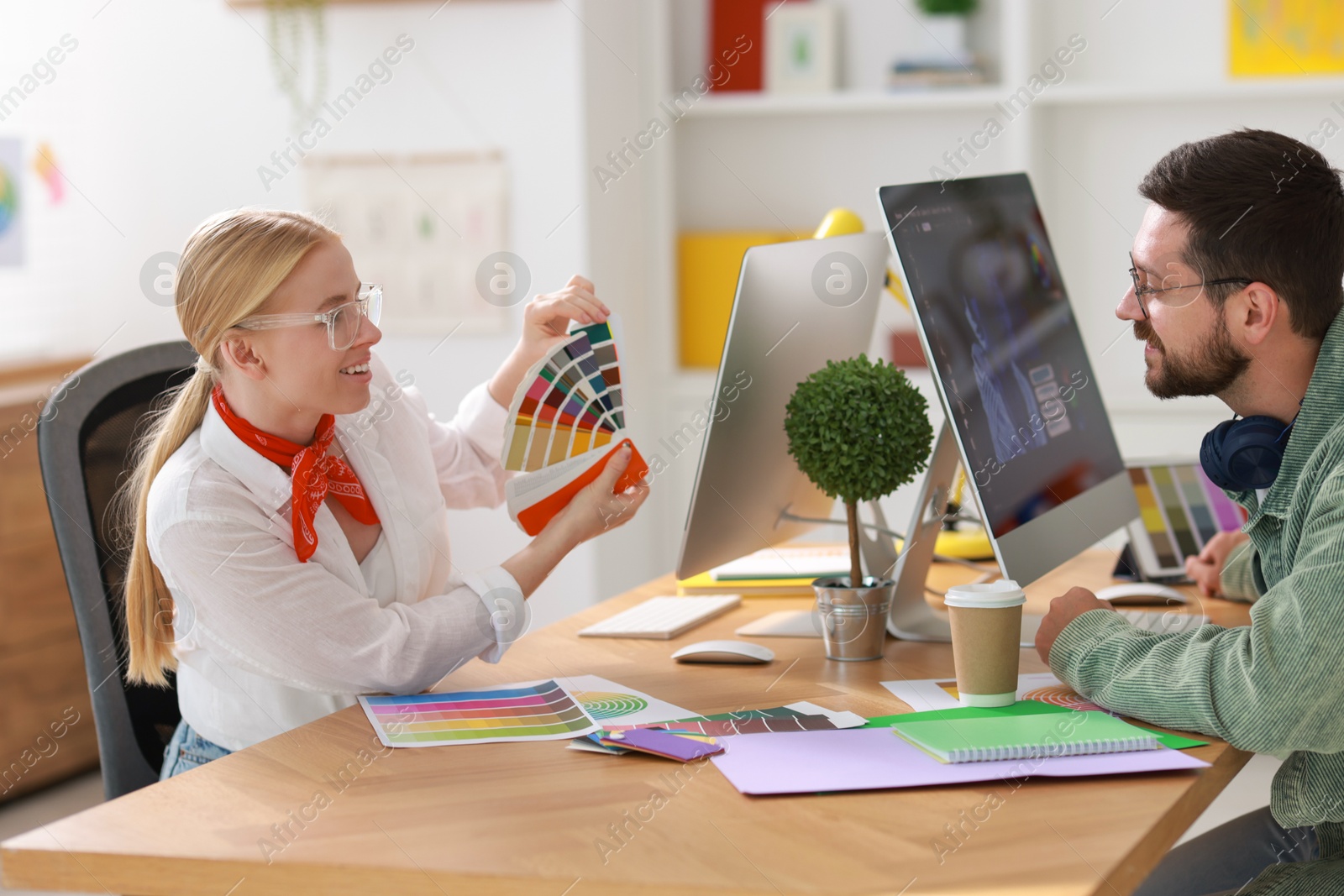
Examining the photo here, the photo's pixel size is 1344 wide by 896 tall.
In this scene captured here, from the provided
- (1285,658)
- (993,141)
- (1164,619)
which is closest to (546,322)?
(1164,619)

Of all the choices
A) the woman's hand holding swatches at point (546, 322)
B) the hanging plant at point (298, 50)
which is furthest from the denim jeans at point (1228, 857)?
the hanging plant at point (298, 50)

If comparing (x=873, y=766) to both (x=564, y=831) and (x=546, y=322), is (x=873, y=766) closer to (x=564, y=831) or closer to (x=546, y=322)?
(x=564, y=831)

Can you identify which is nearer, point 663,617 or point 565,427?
point 565,427

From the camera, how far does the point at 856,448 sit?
5.03ft

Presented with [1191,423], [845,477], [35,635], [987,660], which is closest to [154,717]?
[845,477]

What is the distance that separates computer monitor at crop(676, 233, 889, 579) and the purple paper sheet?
0.44m

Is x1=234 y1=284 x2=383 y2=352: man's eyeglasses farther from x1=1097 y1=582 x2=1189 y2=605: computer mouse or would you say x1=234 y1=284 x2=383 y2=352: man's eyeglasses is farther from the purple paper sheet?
x1=1097 y1=582 x2=1189 y2=605: computer mouse

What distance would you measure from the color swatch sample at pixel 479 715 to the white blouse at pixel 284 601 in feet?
0.16

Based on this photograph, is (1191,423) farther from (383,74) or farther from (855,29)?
(383,74)

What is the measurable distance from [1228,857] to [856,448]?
62 centimetres

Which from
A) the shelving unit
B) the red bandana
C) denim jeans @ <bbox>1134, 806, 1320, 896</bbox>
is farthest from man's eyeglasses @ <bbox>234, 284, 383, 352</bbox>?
the shelving unit

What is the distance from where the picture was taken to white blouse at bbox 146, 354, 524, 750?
1.48m

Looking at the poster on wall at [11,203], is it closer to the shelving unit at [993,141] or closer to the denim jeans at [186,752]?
the shelving unit at [993,141]

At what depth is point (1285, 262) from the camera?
4.62ft
